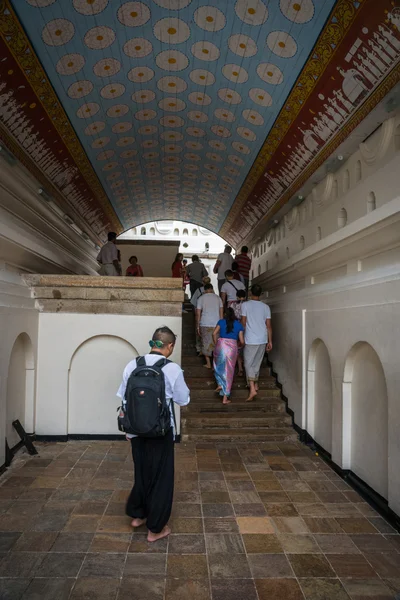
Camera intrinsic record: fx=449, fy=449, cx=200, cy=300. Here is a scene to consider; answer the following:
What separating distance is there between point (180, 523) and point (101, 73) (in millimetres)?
5660

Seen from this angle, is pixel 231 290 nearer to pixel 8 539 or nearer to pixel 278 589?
pixel 8 539

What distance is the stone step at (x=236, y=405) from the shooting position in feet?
24.3

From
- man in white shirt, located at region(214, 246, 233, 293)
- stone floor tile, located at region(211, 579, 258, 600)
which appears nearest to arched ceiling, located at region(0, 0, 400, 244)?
man in white shirt, located at region(214, 246, 233, 293)

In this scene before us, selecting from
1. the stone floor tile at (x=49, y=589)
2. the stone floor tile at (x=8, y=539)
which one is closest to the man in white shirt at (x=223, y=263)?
the stone floor tile at (x=8, y=539)

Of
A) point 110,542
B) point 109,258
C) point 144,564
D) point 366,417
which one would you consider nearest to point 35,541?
point 110,542

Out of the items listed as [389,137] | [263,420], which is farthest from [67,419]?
[389,137]

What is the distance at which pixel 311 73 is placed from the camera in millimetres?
5512

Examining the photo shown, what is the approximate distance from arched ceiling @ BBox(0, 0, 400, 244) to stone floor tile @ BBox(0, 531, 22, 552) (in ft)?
15.4

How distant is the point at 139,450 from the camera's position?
12.2 feet

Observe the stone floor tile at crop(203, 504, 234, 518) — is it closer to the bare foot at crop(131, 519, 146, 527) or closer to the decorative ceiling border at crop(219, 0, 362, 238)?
the bare foot at crop(131, 519, 146, 527)

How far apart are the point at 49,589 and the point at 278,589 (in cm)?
153

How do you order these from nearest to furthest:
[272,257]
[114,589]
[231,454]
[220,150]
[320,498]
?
[114,589]
[320,498]
[231,454]
[220,150]
[272,257]

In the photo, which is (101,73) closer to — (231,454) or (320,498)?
(231,454)

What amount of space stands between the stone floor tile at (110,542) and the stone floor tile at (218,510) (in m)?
0.83
